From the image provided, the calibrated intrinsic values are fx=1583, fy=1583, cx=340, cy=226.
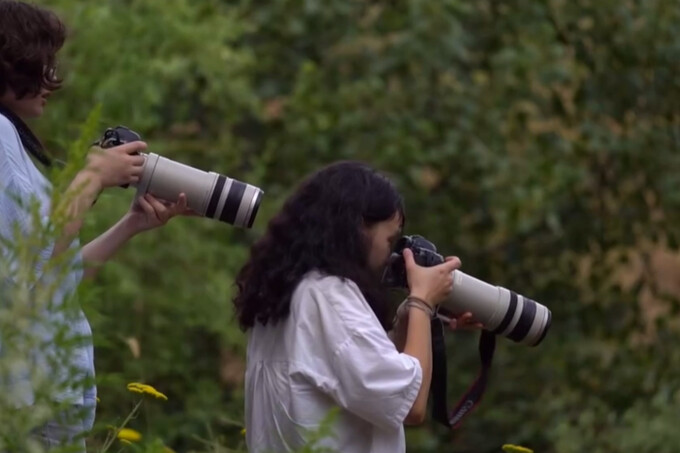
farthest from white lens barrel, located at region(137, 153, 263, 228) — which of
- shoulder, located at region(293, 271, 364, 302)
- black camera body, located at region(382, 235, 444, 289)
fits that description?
black camera body, located at region(382, 235, 444, 289)

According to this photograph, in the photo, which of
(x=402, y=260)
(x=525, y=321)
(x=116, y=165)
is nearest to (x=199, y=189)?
(x=116, y=165)

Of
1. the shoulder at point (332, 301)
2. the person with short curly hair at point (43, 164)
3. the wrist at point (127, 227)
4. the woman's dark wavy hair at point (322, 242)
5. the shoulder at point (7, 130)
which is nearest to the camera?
the person with short curly hair at point (43, 164)

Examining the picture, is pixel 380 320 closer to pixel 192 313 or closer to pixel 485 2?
pixel 192 313

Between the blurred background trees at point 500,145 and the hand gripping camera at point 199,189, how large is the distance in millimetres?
3748

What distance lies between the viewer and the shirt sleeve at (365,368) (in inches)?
122

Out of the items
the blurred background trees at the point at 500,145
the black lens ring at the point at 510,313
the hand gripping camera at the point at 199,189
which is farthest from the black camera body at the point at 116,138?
the blurred background trees at the point at 500,145

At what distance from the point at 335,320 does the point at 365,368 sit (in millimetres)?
122

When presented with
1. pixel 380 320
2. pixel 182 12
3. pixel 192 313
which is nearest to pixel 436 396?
pixel 380 320

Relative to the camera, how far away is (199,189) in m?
3.31

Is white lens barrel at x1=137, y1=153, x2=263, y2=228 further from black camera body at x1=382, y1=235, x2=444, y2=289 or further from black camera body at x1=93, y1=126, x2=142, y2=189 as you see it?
black camera body at x1=382, y1=235, x2=444, y2=289

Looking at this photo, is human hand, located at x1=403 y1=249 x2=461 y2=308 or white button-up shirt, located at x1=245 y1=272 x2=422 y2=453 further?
human hand, located at x1=403 y1=249 x2=461 y2=308

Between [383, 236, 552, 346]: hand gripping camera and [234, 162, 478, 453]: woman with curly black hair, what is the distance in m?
0.04

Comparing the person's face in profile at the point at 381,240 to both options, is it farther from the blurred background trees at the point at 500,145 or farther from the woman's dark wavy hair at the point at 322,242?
the blurred background trees at the point at 500,145

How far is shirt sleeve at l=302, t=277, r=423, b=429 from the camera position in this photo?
3109 millimetres
